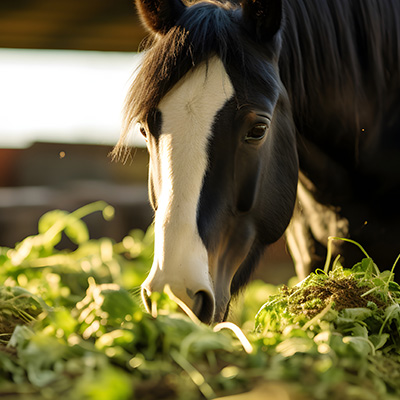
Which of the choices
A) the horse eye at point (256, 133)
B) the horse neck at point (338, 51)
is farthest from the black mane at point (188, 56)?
the horse neck at point (338, 51)

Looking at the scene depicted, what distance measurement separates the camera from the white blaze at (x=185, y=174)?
3.00ft

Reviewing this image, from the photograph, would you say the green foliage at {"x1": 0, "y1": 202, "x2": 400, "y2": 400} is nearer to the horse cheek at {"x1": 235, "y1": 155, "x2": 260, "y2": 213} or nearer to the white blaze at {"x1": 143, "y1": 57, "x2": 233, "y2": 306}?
the white blaze at {"x1": 143, "y1": 57, "x2": 233, "y2": 306}

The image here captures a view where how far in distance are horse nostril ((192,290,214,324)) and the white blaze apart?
0.06 ft

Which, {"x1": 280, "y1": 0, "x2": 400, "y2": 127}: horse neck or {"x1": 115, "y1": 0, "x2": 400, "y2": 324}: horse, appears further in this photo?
{"x1": 280, "y1": 0, "x2": 400, "y2": 127}: horse neck

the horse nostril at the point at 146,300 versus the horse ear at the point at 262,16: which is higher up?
the horse ear at the point at 262,16

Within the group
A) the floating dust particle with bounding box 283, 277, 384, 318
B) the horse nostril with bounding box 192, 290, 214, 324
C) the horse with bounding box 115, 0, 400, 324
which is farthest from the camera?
the horse with bounding box 115, 0, 400, 324

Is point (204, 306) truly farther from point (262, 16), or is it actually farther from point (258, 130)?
point (262, 16)

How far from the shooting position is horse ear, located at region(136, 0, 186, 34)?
4.19 ft

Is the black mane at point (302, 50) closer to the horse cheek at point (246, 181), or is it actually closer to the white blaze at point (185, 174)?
the white blaze at point (185, 174)

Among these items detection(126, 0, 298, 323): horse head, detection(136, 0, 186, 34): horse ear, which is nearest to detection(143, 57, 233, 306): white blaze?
detection(126, 0, 298, 323): horse head

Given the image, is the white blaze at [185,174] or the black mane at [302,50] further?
the black mane at [302,50]

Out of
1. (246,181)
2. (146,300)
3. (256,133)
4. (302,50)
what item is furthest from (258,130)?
(146,300)

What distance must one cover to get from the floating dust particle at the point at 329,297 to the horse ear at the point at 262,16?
67 centimetres

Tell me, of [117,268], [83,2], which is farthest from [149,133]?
[83,2]
